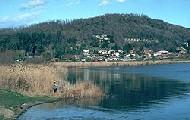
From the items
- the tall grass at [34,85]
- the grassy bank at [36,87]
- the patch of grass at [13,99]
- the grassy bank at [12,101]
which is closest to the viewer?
the grassy bank at [12,101]

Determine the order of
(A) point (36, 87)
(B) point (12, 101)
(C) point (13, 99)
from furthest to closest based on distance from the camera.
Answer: (A) point (36, 87)
(C) point (13, 99)
(B) point (12, 101)

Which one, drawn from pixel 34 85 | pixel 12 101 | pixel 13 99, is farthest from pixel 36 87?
pixel 12 101

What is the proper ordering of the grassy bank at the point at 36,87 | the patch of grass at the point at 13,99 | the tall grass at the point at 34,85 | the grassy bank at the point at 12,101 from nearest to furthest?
1. the grassy bank at the point at 12,101
2. the patch of grass at the point at 13,99
3. the grassy bank at the point at 36,87
4. the tall grass at the point at 34,85

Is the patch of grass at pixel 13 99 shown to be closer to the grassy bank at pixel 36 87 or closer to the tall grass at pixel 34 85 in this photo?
the grassy bank at pixel 36 87

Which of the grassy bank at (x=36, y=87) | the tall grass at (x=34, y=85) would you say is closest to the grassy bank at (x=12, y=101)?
the grassy bank at (x=36, y=87)

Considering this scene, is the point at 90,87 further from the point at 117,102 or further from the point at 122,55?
the point at 122,55

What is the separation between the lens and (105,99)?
→ 45.7 metres

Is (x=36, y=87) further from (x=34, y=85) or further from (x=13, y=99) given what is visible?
(x=13, y=99)

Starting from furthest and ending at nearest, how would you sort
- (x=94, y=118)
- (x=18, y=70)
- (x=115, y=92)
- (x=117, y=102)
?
1. (x=115, y=92)
2. (x=18, y=70)
3. (x=117, y=102)
4. (x=94, y=118)

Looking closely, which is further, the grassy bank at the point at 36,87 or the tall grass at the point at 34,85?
the tall grass at the point at 34,85

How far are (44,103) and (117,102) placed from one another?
741 centimetres

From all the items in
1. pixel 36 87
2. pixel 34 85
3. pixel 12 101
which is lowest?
pixel 12 101

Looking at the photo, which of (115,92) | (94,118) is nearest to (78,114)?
(94,118)

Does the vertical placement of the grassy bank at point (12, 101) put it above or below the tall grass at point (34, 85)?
below
